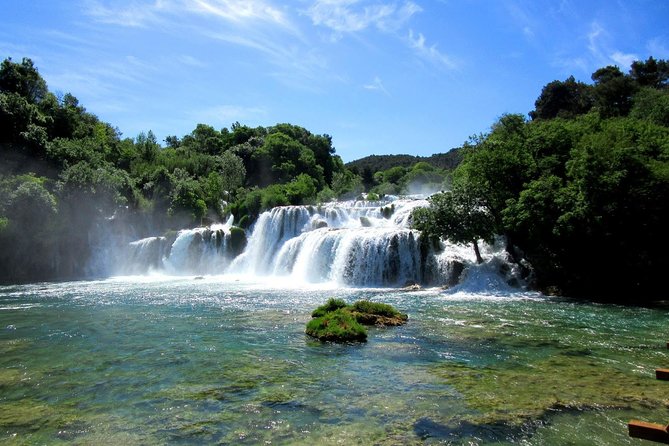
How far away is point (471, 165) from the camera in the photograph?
31.2 m

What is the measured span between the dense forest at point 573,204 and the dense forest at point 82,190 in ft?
76.6

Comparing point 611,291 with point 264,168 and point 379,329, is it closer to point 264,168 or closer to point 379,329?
point 379,329

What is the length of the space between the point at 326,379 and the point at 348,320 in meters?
4.65

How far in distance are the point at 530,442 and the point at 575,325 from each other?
11271 mm

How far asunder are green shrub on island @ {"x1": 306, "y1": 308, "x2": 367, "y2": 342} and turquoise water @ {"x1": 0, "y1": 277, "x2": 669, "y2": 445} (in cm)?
48

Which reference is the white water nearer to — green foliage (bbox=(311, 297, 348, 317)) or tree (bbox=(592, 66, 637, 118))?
green foliage (bbox=(311, 297, 348, 317))

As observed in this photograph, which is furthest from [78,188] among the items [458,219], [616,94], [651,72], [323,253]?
[651,72]

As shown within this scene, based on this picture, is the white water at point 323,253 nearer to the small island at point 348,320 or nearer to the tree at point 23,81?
the small island at point 348,320

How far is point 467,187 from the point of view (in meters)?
29.0

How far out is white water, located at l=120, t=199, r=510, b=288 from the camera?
2955cm

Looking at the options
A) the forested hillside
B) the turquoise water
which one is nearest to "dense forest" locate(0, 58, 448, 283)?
the forested hillside

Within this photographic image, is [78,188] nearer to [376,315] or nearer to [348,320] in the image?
[376,315]

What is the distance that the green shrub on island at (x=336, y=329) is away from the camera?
46.2 ft

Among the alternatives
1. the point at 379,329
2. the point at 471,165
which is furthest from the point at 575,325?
the point at 471,165
